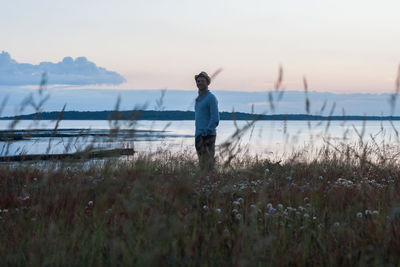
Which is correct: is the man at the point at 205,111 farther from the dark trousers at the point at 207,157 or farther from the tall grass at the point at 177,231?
the tall grass at the point at 177,231

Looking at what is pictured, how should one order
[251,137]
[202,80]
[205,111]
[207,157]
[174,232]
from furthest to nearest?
[251,137]
[205,111]
[202,80]
[207,157]
[174,232]

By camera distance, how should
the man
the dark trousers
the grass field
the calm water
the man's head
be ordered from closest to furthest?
1. the grass field
2. the dark trousers
3. the calm water
4. the man's head
5. the man

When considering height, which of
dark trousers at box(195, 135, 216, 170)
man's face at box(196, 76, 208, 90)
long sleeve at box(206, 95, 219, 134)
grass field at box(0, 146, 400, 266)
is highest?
man's face at box(196, 76, 208, 90)

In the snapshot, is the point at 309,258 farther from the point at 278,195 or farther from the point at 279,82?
the point at 278,195

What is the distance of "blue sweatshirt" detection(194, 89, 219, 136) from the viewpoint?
9055mm

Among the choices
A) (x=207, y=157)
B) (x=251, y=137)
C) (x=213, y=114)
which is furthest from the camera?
(x=251, y=137)

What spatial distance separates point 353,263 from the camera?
2795mm

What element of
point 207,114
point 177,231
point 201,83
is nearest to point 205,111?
point 207,114

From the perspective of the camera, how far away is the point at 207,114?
9281 mm

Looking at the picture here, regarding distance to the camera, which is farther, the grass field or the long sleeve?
the long sleeve

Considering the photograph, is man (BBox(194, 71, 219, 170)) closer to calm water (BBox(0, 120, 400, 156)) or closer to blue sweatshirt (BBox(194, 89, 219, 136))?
Result: blue sweatshirt (BBox(194, 89, 219, 136))

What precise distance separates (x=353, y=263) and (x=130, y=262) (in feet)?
5.34

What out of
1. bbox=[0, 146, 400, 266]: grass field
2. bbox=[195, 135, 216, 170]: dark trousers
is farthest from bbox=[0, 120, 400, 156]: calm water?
bbox=[0, 146, 400, 266]: grass field

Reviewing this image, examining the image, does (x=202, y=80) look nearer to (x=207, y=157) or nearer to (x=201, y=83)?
(x=201, y=83)
